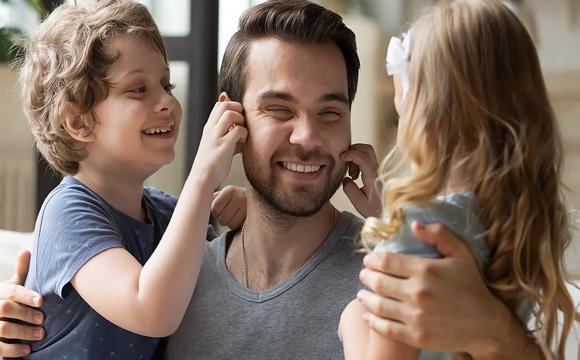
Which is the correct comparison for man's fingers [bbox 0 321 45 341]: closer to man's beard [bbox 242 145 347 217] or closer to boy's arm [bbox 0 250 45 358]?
boy's arm [bbox 0 250 45 358]

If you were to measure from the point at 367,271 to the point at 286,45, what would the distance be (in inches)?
29.8

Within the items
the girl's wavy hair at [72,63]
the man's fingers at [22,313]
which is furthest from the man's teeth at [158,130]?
the man's fingers at [22,313]

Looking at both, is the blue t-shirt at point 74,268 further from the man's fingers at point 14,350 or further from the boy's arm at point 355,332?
the boy's arm at point 355,332

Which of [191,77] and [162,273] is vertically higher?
[162,273]

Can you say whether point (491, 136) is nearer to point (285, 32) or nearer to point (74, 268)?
point (285, 32)

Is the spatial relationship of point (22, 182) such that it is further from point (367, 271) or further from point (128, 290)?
point (367, 271)

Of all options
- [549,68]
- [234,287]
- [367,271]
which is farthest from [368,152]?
[549,68]

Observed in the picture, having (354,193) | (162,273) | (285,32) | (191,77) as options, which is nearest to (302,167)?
(354,193)

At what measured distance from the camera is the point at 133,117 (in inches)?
66.2

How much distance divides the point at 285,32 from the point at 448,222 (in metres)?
0.79

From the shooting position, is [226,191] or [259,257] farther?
[226,191]

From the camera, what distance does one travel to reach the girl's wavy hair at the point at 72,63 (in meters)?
1.70

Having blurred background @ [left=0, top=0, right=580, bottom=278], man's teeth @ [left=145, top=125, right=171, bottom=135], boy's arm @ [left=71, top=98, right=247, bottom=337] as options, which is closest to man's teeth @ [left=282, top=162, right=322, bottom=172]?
boy's arm @ [left=71, top=98, right=247, bottom=337]

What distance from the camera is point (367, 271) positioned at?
1.20 metres
